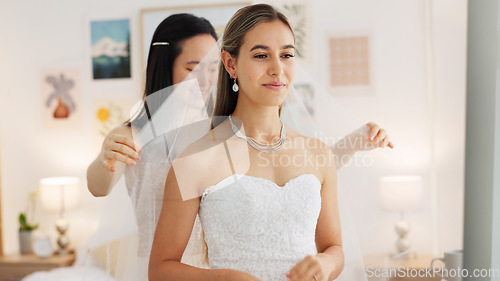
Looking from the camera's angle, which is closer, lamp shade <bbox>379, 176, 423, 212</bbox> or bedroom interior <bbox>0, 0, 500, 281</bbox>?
lamp shade <bbox>379, 176, 423, 212</bbox>

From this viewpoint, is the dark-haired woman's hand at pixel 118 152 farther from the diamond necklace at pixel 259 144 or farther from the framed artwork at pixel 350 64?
the framed artwork at pixel 350 64

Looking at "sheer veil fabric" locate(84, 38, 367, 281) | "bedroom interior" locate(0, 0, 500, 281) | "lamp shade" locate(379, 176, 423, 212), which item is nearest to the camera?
"sheer veil fabric" locate(84, 38, 367, 281)

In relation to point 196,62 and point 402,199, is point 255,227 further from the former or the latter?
point 402,199

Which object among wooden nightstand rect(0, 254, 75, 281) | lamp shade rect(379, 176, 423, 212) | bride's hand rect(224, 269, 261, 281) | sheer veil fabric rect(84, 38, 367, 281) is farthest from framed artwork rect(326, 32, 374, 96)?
wooden nightstand rect(0, 254, 75, 281)

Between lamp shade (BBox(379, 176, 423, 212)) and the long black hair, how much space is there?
0.36 metres

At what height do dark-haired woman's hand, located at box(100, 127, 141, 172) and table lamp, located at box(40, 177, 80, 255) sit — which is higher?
dark-haired woman's hand, located at box(100, 127, 141, 172)

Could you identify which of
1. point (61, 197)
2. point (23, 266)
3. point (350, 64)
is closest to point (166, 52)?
point (350, 64)

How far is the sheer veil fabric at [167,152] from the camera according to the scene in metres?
0.68

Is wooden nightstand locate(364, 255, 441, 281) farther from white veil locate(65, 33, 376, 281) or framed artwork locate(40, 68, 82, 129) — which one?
framed artwork locate(40, 68, 82, 129)

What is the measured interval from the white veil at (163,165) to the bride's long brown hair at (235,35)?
0.16 ft

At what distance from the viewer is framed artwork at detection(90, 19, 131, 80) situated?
1.19 m

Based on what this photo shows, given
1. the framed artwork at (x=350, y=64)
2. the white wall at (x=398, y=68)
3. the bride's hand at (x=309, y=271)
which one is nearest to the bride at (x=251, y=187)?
Answer: the bride's hand at (x=309, y=271)

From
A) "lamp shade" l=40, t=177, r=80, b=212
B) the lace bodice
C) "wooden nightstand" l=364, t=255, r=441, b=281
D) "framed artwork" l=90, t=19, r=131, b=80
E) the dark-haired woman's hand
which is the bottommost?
"wooden nightstand" l=364, t=255, r=441, b=281

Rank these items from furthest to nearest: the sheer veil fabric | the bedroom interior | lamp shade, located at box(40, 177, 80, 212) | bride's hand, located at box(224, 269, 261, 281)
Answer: lamp shade, located at box(40, 177, 80, 212) < the bedroom interior < the sheer veil fabric < bride's hand, located at box(224, 269, 261, 281)
